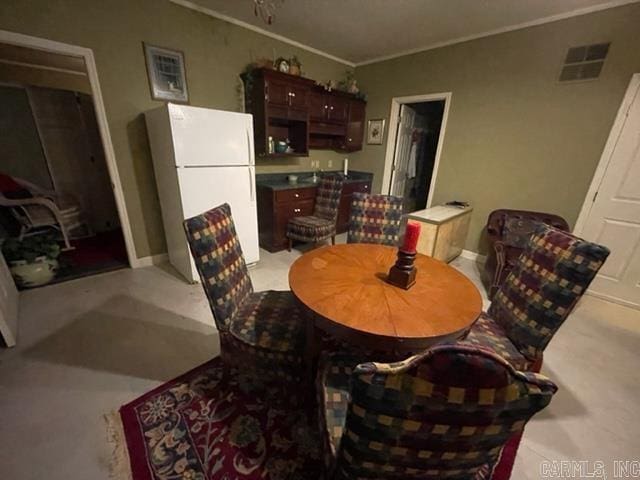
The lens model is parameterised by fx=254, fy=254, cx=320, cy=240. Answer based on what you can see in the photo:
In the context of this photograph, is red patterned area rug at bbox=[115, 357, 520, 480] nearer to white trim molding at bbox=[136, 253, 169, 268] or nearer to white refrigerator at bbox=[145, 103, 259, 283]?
white refrigerator at bbox=[145, 103, 259, 283]

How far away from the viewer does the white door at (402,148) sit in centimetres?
399

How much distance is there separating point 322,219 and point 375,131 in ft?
6.29

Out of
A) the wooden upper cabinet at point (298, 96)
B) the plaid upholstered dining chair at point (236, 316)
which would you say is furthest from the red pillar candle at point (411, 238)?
the wooden upper cabinet at point (298, 96)

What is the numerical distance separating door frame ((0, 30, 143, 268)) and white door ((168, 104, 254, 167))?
886 millimetres

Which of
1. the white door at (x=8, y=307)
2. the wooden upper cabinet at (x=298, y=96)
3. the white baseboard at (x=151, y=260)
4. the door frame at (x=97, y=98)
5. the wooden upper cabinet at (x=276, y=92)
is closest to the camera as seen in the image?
the white door at (x=8, y=307)

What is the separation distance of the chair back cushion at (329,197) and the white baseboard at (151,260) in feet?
6.45

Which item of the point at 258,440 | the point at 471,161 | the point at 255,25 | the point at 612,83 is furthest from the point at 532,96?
the point at 258,440

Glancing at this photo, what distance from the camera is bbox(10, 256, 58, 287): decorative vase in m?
2.30

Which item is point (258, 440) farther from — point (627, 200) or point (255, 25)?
point (255, 25)

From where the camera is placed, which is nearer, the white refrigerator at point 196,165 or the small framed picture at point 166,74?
the white refrigerator at point 196,165

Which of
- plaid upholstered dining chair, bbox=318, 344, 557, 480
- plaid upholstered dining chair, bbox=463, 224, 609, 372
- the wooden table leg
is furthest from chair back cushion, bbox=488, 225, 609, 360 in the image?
the wooden table leg

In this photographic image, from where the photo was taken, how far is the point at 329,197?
3.42 m

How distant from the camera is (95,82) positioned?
2291 millimetres

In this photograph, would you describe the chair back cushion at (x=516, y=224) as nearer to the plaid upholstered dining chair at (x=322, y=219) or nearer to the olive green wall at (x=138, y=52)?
the plaid upholstered dining chair at (x=322, y=219)
